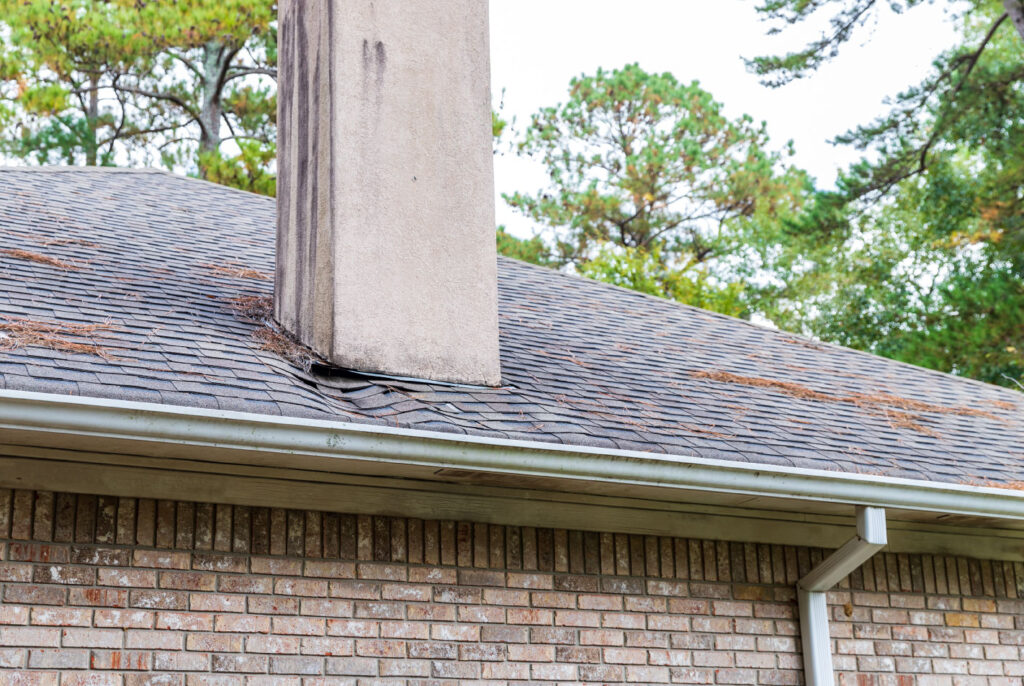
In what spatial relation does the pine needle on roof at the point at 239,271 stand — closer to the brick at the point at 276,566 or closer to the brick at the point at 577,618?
the brick at the point at 276,566

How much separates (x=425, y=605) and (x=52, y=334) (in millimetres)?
1816

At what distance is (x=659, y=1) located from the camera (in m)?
33.1

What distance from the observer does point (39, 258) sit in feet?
18.7

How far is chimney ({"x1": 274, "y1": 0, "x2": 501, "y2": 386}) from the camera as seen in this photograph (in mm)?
5043

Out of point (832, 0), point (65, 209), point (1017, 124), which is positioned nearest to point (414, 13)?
point (65, 209)

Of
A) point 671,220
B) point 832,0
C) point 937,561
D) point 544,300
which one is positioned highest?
point 832,0

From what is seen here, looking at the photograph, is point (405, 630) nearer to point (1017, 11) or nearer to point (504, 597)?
point (504, 597)

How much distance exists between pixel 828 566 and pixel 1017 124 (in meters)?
17.2

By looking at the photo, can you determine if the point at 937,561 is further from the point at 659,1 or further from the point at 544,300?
the point at 659,1

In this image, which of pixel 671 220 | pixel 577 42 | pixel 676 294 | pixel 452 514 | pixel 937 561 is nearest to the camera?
pixel 452 514

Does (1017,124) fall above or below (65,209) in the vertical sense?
above

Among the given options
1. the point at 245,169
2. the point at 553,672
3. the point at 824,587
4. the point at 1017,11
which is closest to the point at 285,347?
the point at 553,672

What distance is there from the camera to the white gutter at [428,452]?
144 inches

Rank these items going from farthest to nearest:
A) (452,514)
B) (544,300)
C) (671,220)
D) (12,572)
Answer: (671,220) → (544,300) → (452,514) → (12,572)
